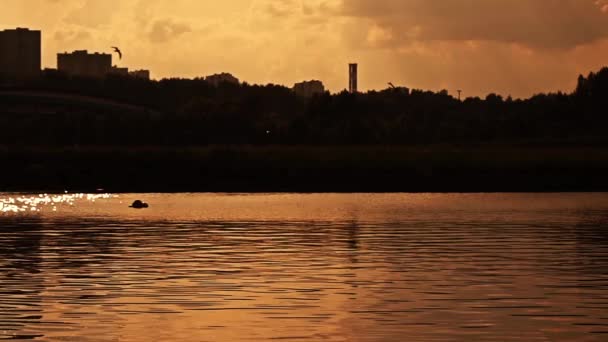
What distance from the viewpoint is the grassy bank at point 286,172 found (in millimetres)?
133875

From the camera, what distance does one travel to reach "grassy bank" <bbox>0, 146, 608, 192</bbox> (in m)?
134

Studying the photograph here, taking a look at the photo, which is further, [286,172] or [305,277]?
[286,172]

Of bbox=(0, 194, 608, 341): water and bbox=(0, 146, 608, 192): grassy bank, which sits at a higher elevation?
bbox=(0, 146, 608, 192): grassy bank

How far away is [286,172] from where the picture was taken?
136875 mm

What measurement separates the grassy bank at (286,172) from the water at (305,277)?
4959 centimetres

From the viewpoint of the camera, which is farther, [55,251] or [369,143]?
[369,143]

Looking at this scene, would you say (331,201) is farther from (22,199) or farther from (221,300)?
(221,300)

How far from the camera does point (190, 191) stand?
13375cm

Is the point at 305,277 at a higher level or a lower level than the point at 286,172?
lower

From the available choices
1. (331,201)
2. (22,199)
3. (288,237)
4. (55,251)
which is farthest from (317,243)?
(22,199)

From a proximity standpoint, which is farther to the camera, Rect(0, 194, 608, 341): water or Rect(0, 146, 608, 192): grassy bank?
Rect(0, 146, 608, 192): grassy bank

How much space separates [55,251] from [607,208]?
149ft

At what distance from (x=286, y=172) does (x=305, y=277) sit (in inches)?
3632

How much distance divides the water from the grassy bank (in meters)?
49.6
